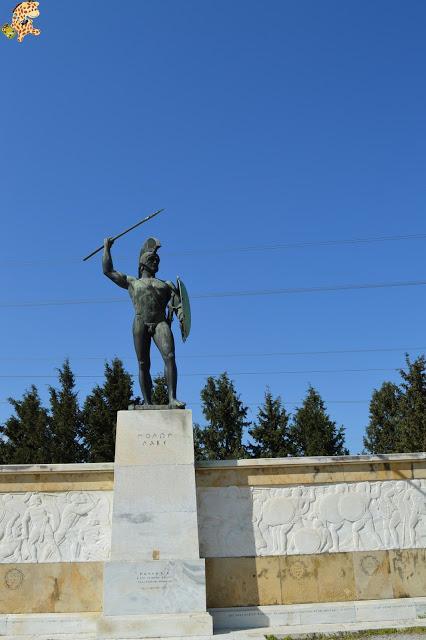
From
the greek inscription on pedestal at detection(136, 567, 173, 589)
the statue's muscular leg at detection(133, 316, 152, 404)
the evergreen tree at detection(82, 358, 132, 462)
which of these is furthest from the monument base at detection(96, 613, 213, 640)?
the evergreen tree at detection(82, 358, 132, 462)

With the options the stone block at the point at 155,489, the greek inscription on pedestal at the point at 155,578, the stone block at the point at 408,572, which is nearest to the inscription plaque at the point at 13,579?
the stone block at the point at 155,489

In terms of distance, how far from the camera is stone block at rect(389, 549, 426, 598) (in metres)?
8.82

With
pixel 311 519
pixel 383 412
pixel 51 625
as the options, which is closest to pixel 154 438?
pixel 311 519

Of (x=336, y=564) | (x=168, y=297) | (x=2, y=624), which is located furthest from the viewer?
(x=168, y=297)

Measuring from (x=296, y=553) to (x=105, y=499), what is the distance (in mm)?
3359

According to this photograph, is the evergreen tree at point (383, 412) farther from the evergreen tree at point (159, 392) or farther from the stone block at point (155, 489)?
the stone block at point (155, 489)

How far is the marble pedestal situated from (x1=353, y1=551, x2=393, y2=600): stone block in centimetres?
272

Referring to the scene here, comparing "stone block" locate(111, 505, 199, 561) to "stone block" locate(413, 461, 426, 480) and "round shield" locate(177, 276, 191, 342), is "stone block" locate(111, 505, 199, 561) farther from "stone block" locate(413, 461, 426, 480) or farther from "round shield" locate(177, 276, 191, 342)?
"stone block" locate(413, 461, 426, 480)

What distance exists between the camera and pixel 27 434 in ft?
84.4

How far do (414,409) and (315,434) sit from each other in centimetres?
505

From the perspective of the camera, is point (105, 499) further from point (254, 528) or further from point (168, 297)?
point (168, 297)

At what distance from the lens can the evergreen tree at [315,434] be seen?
26.8 meters

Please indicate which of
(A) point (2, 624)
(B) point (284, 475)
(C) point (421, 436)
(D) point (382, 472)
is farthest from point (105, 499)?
(C) point (421, 436)

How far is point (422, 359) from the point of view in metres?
25.0
